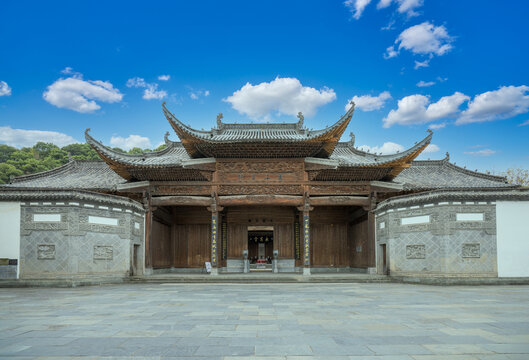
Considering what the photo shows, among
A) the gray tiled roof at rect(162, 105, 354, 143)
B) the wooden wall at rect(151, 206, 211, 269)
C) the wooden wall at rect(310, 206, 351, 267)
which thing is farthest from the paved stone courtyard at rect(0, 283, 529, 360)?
the wooden wall at rect(310, 206, 351, 267)

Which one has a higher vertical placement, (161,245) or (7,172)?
(7,172)

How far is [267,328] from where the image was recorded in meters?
6.65

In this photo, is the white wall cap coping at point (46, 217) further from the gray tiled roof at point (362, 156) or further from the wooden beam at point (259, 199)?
the gray tiled roof at point (362, 156)

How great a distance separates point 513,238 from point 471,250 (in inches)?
65.0

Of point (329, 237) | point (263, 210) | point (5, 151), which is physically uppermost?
point (5, 151)

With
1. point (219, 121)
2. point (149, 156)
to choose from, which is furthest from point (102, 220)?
point (219, 121)

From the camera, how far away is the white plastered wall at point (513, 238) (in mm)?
15227

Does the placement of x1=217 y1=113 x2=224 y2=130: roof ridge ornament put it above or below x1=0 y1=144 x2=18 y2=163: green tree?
below

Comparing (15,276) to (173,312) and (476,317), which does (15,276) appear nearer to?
(173,312)

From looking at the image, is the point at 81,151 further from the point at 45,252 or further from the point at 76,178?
the point at 45,252

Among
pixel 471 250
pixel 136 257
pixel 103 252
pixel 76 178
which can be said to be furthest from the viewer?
pixel 76 178

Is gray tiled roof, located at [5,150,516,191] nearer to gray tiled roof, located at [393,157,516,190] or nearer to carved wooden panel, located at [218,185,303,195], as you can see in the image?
gray tiled roof, located at [393,157,516,190]

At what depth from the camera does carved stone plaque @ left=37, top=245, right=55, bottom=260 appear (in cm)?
1477

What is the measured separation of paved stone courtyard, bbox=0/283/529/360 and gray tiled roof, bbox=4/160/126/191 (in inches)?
439
